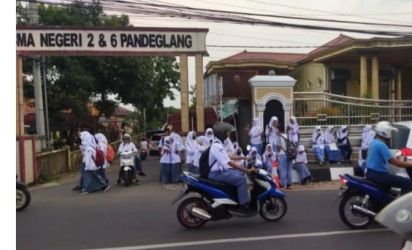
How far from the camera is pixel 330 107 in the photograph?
20.0 metres

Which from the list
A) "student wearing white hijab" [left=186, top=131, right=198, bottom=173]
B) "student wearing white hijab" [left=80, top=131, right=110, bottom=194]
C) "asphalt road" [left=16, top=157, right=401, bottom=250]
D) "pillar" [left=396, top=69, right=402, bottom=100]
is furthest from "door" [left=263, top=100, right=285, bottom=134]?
"pillar" [left=396, top=69, right=402, bottom=100]

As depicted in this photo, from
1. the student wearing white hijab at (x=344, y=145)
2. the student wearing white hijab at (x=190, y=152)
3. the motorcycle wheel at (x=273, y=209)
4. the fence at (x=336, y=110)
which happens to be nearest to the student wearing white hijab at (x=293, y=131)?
the student wearing white hijab at (x=344, y=145)

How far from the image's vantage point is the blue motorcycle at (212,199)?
835 cm

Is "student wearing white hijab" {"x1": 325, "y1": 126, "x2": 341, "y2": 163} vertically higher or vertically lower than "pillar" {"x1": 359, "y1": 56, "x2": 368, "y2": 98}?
lower

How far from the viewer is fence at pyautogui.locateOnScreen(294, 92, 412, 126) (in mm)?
19547

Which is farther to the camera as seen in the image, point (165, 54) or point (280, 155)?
point (165, 54)

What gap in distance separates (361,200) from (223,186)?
77.4 inches

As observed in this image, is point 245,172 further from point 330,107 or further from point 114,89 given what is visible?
point 114,89

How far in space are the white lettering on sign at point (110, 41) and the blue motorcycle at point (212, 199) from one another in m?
9.34

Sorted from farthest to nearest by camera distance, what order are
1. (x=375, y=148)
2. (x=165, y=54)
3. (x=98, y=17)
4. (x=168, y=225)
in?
(x=98, y=17)
(x=165, y=54)
(x=168, y=225)
(x=375, y=148)

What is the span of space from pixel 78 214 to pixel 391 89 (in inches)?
858

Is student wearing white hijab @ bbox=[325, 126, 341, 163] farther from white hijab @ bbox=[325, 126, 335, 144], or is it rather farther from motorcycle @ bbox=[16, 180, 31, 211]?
motorcycle @ bbox=[16, 180, 31, 211]

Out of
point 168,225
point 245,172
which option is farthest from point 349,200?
point 168,225

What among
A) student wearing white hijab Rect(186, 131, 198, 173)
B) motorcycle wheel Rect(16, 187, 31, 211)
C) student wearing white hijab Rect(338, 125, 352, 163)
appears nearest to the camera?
motorcycle wheel Rect(16, 187, 31, 211)
